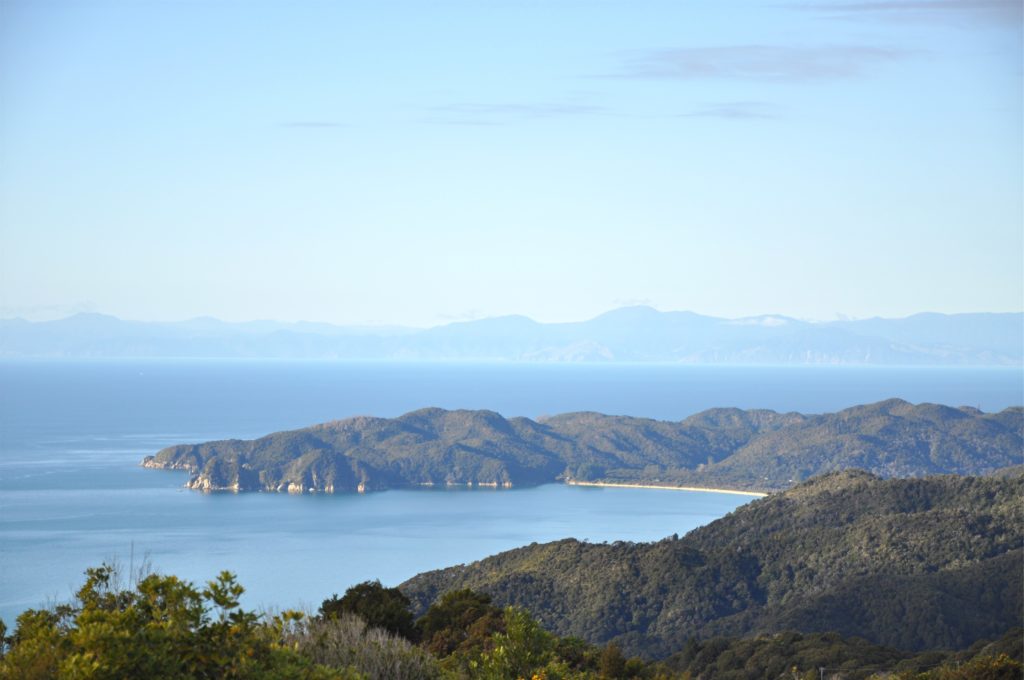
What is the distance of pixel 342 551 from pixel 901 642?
175 feet

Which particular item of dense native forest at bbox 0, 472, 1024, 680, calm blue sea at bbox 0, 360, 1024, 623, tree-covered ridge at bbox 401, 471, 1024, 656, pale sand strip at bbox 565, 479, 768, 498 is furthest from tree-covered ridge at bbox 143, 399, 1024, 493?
tree-covered ridge at bbox 401, 471, 1024, 656

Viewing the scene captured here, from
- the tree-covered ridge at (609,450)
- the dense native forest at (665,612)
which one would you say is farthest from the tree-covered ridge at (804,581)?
the tree-covered ridge at (609,450)

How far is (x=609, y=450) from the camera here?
18088 centimetres

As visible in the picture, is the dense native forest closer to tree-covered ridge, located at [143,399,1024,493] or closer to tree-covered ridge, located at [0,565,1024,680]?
tree-covered ridge, located at [0,565,1024,680]

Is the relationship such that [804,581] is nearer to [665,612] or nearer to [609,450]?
[665,612]

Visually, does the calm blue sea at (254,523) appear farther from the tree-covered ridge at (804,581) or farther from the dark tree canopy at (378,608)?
the dark tree canopy at (378,608)

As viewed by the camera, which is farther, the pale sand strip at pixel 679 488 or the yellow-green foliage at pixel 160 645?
the pale sand strip at pixel 679 488

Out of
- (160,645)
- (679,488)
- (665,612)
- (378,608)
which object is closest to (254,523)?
(665,612)

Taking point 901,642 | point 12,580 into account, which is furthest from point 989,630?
point 12,580

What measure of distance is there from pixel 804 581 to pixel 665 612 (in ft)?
31.6

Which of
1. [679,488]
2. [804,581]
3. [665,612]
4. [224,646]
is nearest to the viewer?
[224,646]

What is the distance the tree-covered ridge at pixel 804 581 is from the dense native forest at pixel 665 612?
0.45 ft

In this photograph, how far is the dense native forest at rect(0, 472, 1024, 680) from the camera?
11.9 metres

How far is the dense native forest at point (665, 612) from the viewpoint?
11.9 meters
